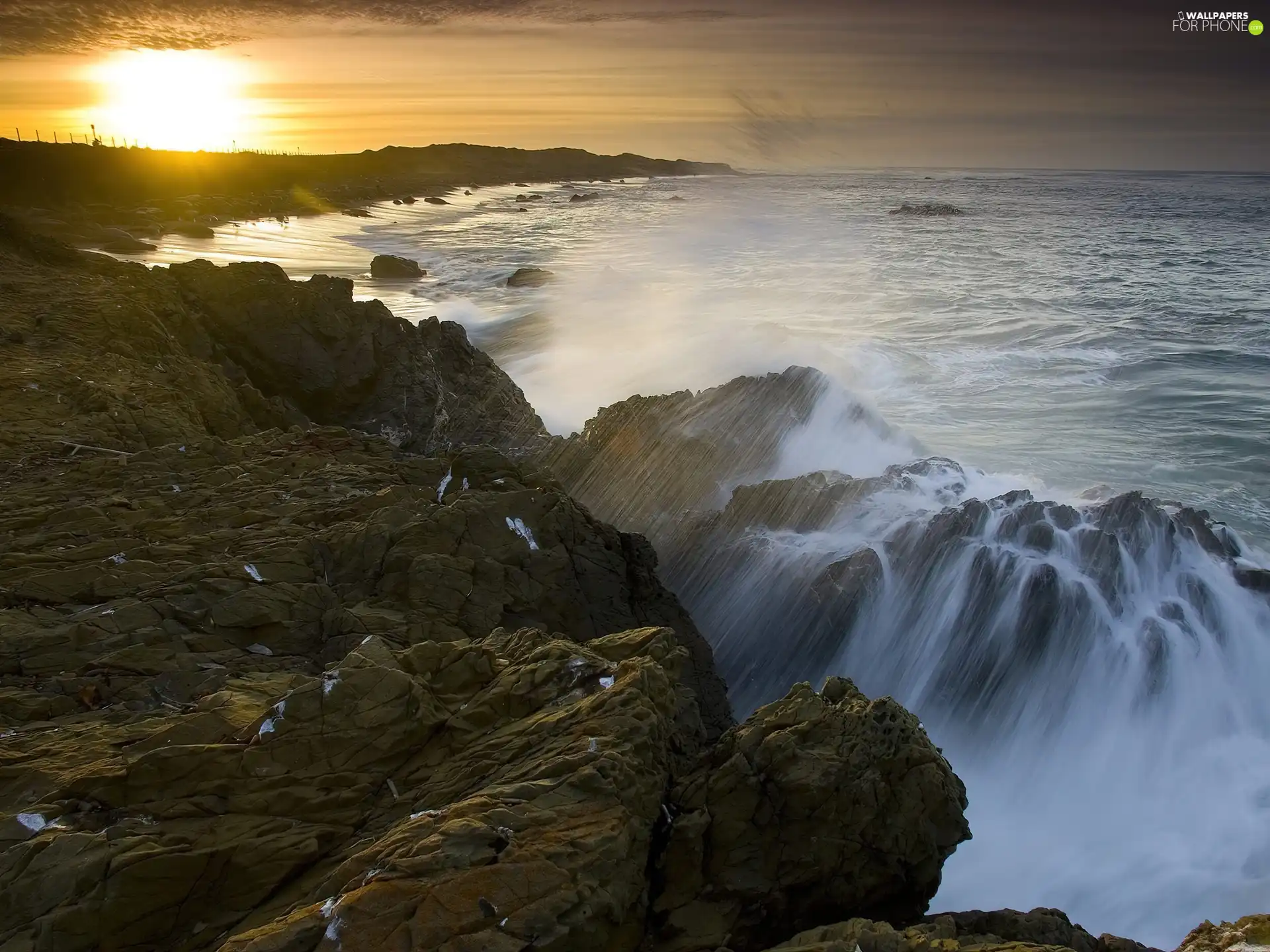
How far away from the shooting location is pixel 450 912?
3.91 metres

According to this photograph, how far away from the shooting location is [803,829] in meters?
5.11

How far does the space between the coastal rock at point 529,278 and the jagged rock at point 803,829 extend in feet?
109

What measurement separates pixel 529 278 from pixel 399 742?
113 feet

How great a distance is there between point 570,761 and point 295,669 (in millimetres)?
2489

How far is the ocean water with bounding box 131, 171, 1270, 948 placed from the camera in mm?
8984

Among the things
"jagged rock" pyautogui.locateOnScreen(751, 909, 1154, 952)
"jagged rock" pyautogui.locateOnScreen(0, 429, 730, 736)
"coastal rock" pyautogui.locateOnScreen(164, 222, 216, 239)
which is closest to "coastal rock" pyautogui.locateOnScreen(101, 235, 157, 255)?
"coastal rock" pyautogui.locateOnScreen(164, 222, 216, 239)

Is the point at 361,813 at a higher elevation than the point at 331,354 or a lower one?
lower

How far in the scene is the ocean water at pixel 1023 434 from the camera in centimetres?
898

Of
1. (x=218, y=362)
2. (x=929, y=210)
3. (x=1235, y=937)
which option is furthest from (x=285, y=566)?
(x=929, y=210)

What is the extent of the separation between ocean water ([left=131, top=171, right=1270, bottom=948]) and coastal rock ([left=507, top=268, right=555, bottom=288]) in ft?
2.68

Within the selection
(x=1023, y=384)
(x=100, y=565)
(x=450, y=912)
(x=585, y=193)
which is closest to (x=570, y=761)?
(x=450, y=912)

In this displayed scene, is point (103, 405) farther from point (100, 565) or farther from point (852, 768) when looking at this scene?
point (852, 768)

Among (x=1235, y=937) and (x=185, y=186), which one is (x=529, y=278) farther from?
(x=185, y=186)

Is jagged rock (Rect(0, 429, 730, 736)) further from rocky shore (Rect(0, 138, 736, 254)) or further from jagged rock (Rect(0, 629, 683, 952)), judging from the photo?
rocky shore (Rect(0, 138, 736, 254))
